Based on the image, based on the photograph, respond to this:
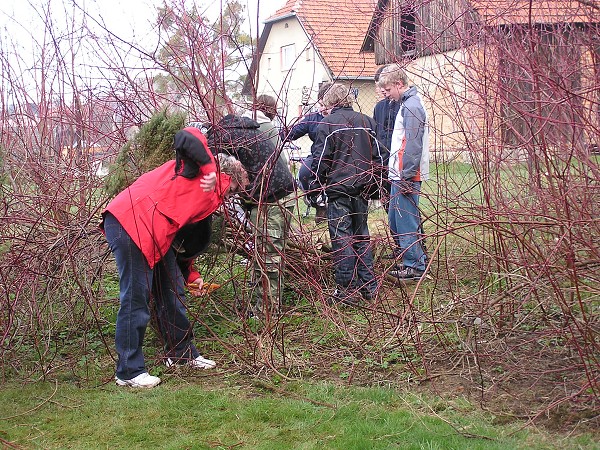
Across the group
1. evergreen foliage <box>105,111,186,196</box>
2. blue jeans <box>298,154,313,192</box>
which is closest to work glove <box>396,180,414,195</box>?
blue jeans <box>298,154,313,192</box>

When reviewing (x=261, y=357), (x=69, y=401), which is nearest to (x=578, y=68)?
(x=261, y=357)

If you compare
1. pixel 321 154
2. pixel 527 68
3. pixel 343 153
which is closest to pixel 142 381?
pixel 321 154

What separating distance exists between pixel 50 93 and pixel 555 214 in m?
4.97

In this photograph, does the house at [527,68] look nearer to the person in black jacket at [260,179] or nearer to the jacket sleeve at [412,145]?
the jacket sleeve at [412,145]

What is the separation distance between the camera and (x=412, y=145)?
6492 millimetres

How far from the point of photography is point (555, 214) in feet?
13.6

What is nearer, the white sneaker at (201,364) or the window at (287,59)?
the white sneaker at (201,364)

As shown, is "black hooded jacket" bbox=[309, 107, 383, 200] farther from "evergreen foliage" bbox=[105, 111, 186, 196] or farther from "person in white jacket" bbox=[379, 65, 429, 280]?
"evergreen foliage" bbox=[105, 111, 186, 196]

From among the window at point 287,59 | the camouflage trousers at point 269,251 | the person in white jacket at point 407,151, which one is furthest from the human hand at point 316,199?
the window at point 287,59

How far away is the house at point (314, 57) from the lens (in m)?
4.95

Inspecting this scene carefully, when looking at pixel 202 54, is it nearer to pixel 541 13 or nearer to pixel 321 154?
pixel 321 154

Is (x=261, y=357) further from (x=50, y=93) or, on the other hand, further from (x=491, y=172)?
(x=50, y=93)

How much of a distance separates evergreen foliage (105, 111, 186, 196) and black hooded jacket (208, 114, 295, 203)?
369 millimetres

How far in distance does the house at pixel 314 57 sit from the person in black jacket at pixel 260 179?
0.87 feet
